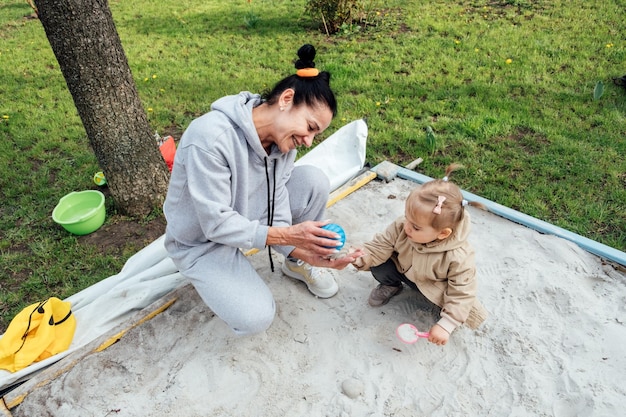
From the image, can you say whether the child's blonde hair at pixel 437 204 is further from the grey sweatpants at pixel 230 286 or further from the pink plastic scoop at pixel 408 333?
the grey sweatpants at pixel 230 286

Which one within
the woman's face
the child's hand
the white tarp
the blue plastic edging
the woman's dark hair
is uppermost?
the woman's dark hair

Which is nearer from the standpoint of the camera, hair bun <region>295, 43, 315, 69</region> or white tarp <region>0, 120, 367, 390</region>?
hair bun <region>295, 43, 315, 69</region>

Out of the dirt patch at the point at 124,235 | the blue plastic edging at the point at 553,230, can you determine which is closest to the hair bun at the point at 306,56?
the blue plastic edging at the point at 553,230

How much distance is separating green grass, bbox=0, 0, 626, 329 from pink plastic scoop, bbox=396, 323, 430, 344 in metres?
1.24

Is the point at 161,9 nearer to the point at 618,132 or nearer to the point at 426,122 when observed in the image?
the point at 426,122

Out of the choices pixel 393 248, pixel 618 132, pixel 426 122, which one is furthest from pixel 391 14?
pixel 393 248

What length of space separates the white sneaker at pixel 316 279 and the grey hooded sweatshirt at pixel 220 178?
0.43 meters

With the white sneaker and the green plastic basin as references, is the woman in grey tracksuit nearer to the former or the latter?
the white sneaker

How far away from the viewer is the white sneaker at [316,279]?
2219mm

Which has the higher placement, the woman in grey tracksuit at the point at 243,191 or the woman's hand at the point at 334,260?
the woman in grey tracksuit at the point at 243,191

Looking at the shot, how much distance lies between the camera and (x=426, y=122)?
3.60m

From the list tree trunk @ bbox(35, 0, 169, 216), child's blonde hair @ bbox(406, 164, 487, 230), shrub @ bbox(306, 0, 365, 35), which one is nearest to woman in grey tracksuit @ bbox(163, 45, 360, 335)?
child's blonde hair @ bbox(406, 164, 487, 230)

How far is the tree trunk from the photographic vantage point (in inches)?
91.9

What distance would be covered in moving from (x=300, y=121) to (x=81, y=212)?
1907 millimetres
